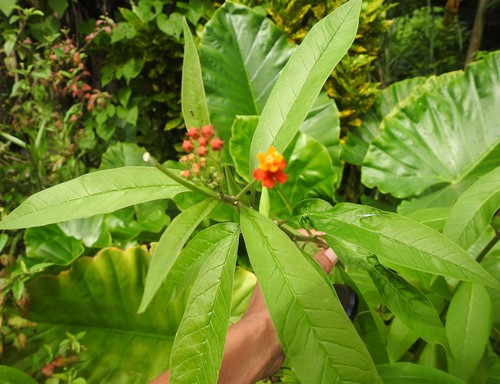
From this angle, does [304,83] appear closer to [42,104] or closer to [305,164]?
[305,164]

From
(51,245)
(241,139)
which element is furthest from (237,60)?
(51,245)

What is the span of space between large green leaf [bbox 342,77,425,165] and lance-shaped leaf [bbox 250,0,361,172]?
138cm

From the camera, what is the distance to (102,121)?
6.36 feet

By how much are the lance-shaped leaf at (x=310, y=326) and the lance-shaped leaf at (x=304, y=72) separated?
7.1 inches

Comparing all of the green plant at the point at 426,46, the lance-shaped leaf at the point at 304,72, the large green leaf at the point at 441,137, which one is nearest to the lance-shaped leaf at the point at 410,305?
the lance-shaped leaf at the point at 304,72

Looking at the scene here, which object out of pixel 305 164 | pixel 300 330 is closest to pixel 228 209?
pixel 305 164

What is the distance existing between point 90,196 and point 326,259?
1.40ft

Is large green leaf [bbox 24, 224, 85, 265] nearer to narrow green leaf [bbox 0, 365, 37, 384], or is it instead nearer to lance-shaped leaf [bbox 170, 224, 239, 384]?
narrow green leaf [bbox 0, 365, 37, 384]

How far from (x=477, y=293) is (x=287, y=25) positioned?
1.63 metres

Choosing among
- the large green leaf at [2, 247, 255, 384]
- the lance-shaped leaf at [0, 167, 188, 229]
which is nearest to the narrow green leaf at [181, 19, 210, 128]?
the lance-shaped leaf at [0, 167, 188, 229]

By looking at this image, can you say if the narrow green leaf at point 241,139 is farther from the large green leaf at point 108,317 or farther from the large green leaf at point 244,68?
the large green leaf at point 108,317

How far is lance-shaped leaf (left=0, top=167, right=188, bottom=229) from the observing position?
18.5 inches

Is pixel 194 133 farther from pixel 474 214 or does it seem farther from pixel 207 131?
pixel 474 214

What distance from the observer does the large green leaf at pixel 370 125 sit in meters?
1.89
